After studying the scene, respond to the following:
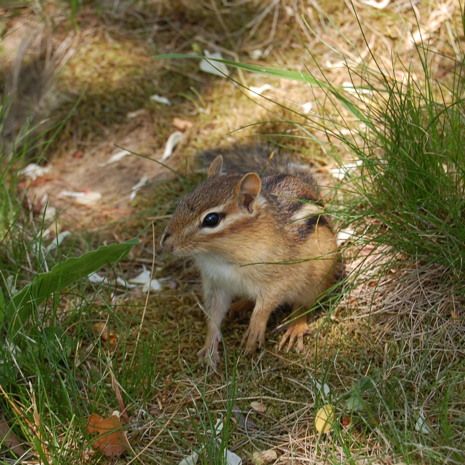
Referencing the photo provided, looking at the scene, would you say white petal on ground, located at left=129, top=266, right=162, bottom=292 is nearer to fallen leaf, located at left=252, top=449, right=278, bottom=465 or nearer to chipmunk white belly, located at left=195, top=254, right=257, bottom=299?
chipmunk white belly, located at left=195, top=254, right=257, bottom=299

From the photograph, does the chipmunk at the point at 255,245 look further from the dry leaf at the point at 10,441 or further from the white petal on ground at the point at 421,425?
the dry leaf at the point at 10,441

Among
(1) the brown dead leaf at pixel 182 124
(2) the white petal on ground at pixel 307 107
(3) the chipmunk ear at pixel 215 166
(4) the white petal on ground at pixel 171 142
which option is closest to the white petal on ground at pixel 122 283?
(3) the chipmunk ear at pixel 215 166

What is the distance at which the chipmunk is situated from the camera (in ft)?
11.8

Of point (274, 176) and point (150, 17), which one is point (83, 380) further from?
point (150, 17)

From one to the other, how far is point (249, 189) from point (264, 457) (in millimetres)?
1162

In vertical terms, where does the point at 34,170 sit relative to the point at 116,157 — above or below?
below

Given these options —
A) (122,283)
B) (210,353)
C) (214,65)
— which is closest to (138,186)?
(122,283)

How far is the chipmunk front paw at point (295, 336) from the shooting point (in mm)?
3791

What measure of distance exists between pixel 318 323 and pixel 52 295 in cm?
125

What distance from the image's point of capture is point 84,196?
5078 mm

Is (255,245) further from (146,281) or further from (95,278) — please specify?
(95,278)

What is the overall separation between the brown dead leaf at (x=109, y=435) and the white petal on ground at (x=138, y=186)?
1954mm

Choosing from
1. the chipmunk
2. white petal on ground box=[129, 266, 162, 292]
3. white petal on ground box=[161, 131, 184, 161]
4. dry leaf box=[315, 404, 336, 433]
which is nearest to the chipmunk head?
the chipmunk

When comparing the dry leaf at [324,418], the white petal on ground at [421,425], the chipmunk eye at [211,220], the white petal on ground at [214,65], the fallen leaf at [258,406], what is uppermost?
the chipmunk eye at [211,220]
